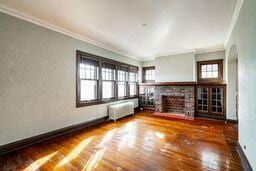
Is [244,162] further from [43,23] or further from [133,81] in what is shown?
[133,81]

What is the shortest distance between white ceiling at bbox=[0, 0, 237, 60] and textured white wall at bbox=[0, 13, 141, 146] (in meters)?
0.43

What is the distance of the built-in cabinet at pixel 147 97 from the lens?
698 centimetres

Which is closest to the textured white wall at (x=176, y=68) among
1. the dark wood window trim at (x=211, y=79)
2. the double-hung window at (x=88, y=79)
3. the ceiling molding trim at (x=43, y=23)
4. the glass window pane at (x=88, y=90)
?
the dark wood window trim at (x=211, y=79)

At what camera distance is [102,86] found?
4.92 metres

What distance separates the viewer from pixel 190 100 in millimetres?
5598

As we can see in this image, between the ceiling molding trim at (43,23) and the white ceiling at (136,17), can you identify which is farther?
the ceiling molding trim at (43,23)

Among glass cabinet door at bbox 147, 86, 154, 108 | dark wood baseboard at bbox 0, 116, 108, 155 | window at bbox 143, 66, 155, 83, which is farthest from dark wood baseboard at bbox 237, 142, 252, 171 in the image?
window at bbox 143, 66, 155, 83

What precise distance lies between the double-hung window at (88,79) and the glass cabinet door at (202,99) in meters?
4.31

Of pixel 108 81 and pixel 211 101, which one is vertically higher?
pixel 108 81

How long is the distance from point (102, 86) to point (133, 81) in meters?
2.35

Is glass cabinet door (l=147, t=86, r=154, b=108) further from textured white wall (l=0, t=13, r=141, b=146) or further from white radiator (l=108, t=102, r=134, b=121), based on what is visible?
textured white wall (l=0, t=13, r=141, b=146)

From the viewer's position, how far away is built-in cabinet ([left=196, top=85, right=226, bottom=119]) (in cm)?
511

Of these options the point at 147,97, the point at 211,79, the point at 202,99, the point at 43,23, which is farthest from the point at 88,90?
the point at 211,79

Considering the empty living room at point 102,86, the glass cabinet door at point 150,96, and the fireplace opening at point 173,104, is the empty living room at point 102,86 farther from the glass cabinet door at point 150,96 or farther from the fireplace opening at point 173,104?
the glass cabinet door at point 150,96
